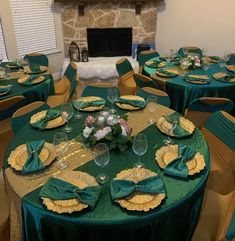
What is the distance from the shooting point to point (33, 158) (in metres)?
1.74

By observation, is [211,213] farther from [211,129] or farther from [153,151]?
[211,129]

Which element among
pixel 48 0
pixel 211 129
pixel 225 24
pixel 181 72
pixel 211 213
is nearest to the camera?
pixel 211 213

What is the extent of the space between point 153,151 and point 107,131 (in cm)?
36

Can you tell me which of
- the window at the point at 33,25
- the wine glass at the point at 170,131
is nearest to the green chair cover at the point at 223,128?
the wine glass at the point at 170,131

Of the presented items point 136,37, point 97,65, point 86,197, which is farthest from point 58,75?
point 86,197

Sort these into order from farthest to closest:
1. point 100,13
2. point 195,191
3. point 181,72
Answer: point 100,13 < point 181,72 < point 195,191

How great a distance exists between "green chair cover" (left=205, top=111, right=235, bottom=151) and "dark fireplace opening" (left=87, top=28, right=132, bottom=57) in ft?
12.9

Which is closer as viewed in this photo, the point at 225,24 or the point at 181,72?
the point at 181,72

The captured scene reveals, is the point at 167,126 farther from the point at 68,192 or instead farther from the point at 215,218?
the point at 68,192

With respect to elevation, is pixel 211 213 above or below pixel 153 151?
below

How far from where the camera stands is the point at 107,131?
1.83 meters

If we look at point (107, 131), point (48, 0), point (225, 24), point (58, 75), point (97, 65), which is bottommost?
point (58, 75)

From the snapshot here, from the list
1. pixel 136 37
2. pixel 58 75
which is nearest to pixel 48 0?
pixel 58 75

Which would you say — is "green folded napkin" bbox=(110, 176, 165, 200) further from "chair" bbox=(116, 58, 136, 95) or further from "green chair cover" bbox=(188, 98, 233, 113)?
"chair" bbox=(116, 58, 136, 95)
